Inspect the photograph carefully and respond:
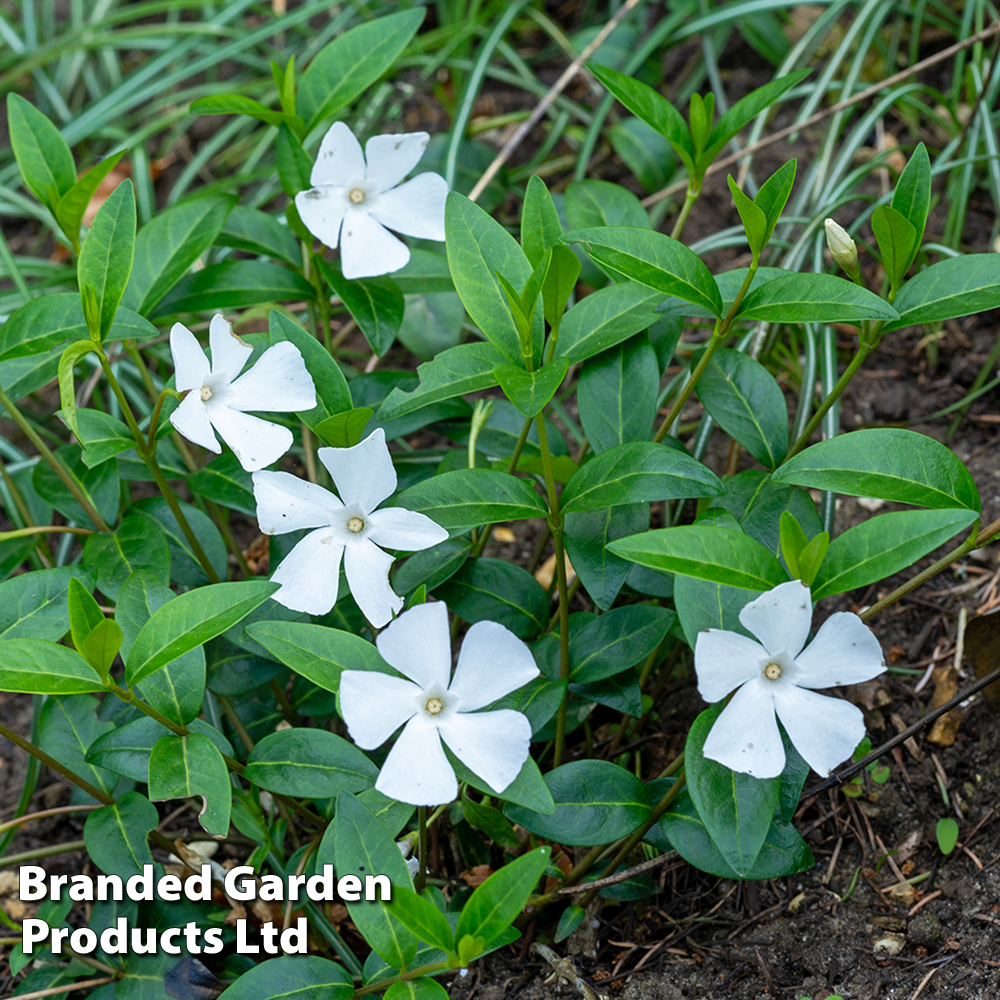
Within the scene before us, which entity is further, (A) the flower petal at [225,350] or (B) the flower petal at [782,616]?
(A) the flower petal at [225,350]

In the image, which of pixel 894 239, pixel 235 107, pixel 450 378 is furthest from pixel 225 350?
pixel 894 239

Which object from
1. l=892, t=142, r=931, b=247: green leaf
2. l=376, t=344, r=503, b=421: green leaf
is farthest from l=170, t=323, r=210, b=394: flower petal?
l=892, t=142, r=931, b=247: green leaf

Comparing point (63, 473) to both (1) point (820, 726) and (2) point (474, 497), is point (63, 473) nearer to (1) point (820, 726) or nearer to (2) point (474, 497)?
(2) point (474, 497)

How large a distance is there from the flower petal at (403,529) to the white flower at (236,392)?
15 centimetres

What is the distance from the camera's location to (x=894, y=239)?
1.18 m

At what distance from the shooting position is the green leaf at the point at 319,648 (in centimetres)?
110

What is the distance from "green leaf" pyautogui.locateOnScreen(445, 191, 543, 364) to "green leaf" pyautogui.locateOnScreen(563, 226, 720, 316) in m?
0.09

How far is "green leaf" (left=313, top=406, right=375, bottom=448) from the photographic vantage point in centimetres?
119

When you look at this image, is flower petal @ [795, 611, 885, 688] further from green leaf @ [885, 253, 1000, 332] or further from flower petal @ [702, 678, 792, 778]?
green leaf @ [885, 253, 1000, 332]

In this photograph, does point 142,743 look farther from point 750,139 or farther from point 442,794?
point 750,139

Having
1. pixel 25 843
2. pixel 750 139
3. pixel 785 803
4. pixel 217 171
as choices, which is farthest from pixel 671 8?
pixel 25 843

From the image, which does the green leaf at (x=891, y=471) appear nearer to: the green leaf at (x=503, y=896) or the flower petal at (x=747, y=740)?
the flower petal at (x=747, y=740)

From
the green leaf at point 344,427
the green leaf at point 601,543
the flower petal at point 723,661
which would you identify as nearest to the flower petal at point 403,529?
the green leaf at point 344,427

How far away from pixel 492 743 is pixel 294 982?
408 millimetres
